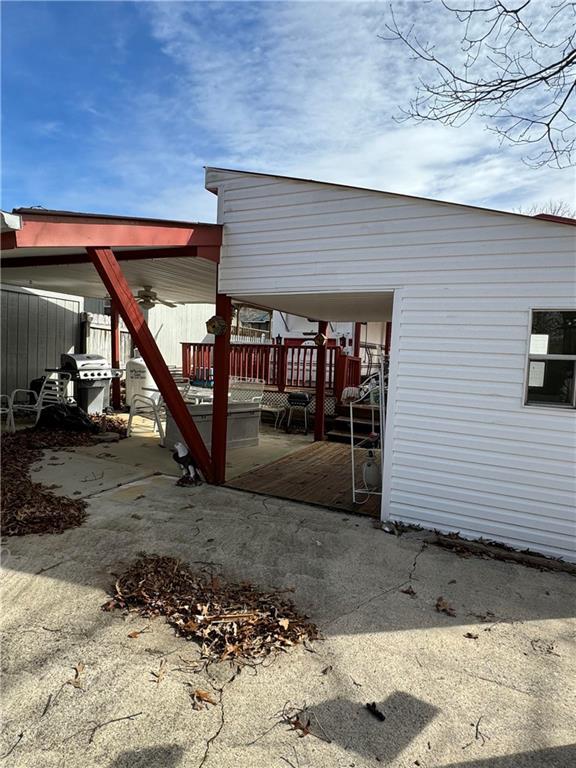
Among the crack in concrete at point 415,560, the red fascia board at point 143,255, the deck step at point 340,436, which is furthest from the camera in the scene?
the deck step at point 340,436

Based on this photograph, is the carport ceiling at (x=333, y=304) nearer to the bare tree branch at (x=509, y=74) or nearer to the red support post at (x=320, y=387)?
the red support post at (x=320, y=387)

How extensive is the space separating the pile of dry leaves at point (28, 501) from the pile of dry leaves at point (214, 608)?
3.74 feet

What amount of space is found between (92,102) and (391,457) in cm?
662

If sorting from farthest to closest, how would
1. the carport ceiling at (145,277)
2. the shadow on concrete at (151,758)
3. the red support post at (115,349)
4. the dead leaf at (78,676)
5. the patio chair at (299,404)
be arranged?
the red support post at (115,349), the patio chair at (299,404), the carport ceiling at (145,277), the dead leaf at (78,676), the shadow on concrete at (151,758)

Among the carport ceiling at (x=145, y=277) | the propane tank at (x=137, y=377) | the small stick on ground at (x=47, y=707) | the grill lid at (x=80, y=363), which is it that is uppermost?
the carport ceiling at (x=145, y=277)

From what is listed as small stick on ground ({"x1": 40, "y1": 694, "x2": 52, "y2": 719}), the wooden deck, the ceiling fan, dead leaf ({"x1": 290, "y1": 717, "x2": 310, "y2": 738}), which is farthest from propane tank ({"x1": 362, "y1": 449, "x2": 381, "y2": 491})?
the ceiling fan

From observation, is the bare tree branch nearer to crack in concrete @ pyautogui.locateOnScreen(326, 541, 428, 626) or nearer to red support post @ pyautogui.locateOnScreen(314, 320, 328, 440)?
crack in concrete @ pyautogui.locateOnScreen(326, 541, 428, 626)

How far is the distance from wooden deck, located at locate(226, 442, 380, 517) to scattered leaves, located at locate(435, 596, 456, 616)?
1.53m

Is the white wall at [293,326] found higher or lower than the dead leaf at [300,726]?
higher

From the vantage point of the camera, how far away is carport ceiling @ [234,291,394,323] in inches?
190

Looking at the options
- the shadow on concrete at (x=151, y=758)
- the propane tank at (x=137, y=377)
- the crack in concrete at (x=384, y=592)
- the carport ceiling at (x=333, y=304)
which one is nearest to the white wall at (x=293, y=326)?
the carport ceiling at (x=333, y=304)

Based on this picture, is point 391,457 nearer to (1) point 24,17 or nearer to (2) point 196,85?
(2) point 196,85

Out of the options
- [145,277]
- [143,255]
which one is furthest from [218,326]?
[145,277]

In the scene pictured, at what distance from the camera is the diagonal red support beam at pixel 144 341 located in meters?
4.38
